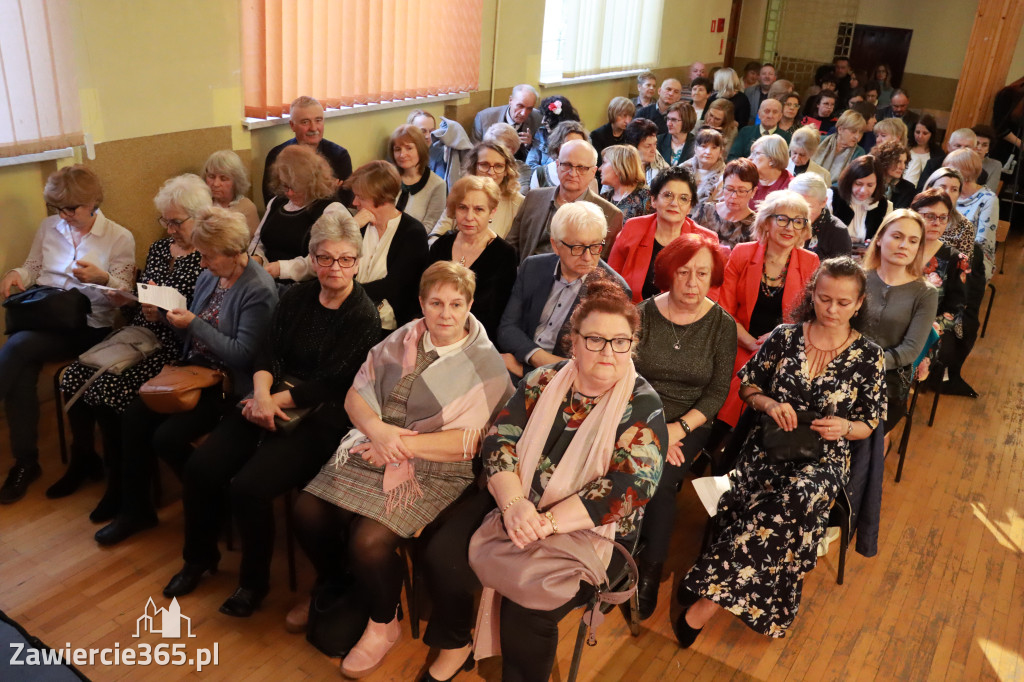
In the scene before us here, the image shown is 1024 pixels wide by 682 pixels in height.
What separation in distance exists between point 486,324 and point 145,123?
2.02 metres

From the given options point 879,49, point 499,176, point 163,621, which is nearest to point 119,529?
point 163,621

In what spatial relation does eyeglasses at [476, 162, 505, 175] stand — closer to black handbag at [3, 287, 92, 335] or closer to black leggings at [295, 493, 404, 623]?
black handbag at [3, 287, 92, 335]

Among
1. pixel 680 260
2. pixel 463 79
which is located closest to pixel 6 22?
pixel 680 260

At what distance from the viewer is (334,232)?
285 cm

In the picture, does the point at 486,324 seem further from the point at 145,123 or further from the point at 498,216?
the point at 145,123

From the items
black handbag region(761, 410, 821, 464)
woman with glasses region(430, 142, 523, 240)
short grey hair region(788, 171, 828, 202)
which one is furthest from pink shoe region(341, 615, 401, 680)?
short grey hair region(788, 171, 828, 202)

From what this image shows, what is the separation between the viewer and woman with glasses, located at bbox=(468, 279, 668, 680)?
232 cm

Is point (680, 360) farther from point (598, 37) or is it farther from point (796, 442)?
point (598, 37)

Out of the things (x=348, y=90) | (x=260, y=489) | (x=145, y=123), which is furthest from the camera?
(x=348, y=90)

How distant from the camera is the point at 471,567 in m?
2.40

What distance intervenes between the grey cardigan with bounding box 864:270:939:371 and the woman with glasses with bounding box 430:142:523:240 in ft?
5.72

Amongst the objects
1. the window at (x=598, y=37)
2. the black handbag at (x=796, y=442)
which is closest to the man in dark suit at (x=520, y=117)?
the window at (x=598, y=37)

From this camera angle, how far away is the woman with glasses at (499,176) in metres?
4.04

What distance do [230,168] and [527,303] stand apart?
1814 mm
